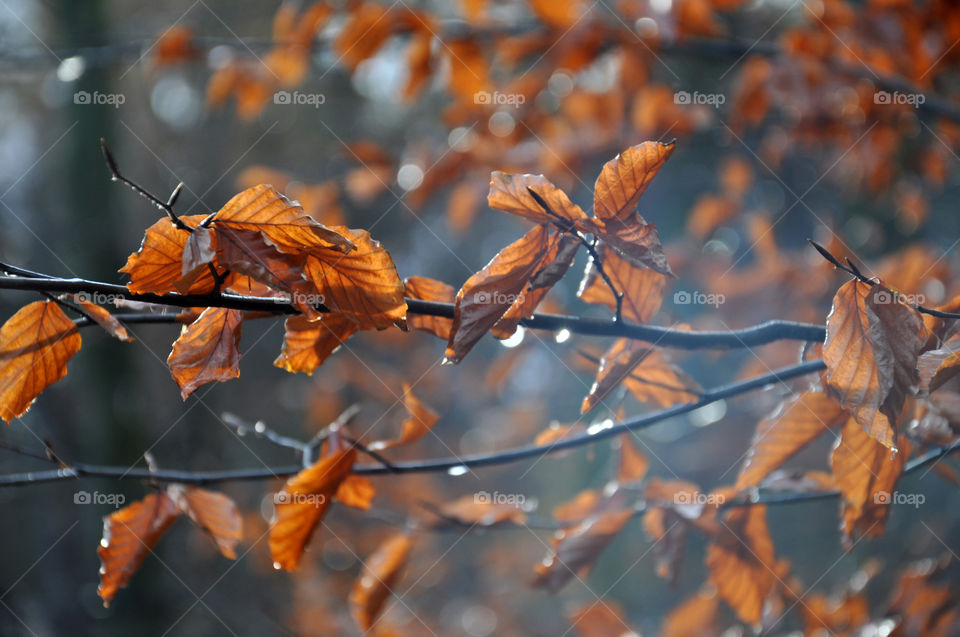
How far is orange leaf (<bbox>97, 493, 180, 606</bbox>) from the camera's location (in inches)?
32.2

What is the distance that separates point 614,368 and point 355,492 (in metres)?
0.47

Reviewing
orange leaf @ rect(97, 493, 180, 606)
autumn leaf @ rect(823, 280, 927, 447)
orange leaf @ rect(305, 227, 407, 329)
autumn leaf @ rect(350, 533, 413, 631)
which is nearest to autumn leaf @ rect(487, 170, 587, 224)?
orange leaf @ rect(305, 227, 407, 329)

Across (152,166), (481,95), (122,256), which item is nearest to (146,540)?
(481,95)

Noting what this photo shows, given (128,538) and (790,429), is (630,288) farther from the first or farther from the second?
(128,538)

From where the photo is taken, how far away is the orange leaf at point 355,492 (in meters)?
0.93

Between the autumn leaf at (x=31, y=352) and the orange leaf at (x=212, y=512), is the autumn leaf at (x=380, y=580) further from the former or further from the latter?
the autumn leaf at (x=31, y=352)

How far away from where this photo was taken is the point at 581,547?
95cm

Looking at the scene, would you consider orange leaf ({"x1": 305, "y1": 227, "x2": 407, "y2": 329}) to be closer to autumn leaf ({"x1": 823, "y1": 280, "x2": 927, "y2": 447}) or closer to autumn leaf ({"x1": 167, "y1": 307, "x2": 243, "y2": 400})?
autumn leaf ({"x1": 167, "y1": 307, "x2": 243, "y2": 400})

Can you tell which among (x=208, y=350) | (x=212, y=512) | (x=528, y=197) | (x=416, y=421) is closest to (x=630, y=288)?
(x=528, y=197)

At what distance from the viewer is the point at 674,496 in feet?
3.45

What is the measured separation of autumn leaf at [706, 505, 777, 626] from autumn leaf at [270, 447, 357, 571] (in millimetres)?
646

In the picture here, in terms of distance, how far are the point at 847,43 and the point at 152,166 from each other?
521cm

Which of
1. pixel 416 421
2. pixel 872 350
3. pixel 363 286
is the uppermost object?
pixel 363 286

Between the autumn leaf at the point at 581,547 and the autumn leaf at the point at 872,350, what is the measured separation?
1.53ft
